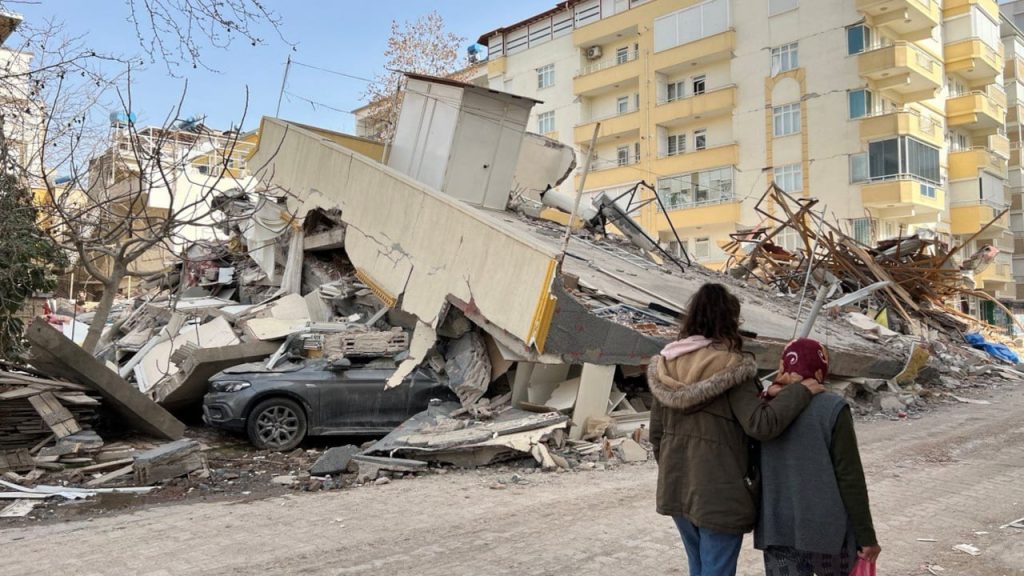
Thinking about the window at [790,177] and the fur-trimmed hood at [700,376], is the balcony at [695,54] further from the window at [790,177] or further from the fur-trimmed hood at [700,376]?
the fur-trimmed hood at [700,376]

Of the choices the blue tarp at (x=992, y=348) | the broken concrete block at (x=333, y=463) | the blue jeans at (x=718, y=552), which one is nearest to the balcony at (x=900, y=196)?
the blue tarp at (x=992, y=348)

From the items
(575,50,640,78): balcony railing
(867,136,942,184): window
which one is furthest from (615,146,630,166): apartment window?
(867,136,942,184): window

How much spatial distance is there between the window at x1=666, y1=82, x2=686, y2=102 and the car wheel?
99.5 feet

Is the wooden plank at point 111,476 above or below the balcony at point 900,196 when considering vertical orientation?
below

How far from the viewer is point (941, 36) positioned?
33.9 m

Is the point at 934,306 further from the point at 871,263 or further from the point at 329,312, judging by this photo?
the point at 329,312

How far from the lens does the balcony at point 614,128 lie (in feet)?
120

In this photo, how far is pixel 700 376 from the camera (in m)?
2.89

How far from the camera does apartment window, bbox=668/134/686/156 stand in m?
35.9

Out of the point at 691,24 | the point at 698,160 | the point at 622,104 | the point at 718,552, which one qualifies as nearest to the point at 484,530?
the point at 718,552

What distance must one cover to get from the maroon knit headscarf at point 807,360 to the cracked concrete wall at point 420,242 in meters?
5.92

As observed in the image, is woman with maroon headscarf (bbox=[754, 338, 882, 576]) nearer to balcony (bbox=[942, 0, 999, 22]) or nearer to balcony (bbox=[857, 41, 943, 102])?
balcony (bbox=[857, 41, 943, 102])

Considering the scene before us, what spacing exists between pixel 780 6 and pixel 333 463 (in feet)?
102

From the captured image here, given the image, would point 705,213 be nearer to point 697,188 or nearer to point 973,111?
point 697,188
